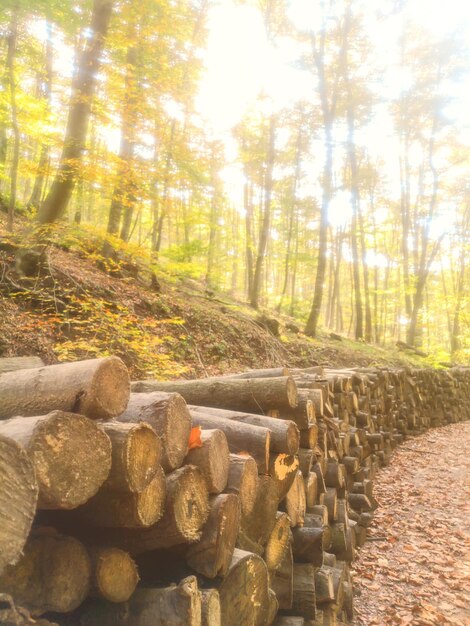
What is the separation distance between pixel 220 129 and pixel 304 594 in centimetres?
1892

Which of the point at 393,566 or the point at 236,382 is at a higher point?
the point at 236,382

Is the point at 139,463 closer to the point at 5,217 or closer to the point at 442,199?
the point at 5,217

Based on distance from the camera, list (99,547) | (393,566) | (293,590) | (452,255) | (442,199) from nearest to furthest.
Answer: (99,547) → (293,590) → (393,566) → (442,199) → (452,255)

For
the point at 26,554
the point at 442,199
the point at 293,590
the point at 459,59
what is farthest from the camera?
the point at 442,199

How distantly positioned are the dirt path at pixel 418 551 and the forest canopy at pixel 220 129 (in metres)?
7.18

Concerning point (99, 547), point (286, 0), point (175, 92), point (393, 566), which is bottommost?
point (393, 566)

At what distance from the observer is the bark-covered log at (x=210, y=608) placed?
189cm

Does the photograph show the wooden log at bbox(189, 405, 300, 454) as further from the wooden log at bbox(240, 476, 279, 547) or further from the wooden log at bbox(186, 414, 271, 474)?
the wooden log at bbox(240, 476, 279, 547)

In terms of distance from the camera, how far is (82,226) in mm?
9898

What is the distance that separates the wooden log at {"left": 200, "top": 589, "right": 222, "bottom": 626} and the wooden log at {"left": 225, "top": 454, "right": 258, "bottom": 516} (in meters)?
0.64

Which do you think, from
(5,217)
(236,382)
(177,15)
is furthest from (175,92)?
(236,382)

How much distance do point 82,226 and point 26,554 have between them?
29.9 ft

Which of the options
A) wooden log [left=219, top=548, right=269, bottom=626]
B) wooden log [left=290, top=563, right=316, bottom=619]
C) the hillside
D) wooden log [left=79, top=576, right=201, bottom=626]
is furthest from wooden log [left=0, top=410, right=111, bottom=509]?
the hillside

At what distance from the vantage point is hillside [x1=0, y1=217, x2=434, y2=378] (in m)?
7.75
